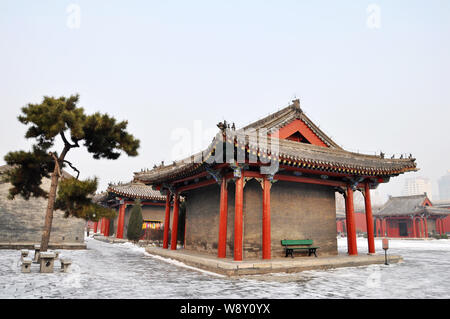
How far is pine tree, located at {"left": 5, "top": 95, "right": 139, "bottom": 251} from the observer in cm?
1069

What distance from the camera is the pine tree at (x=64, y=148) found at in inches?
421

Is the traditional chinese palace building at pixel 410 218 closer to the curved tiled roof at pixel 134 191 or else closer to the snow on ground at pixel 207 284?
the curved tiled roof at pixel 134 191

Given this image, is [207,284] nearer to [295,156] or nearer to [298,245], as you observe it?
[295,156]

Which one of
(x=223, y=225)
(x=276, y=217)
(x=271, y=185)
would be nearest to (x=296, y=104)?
(x=271, y=185)

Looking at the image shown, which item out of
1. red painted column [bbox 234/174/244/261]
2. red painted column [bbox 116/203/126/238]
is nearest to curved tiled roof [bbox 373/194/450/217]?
red painted column [bbox 116/203/126/238]

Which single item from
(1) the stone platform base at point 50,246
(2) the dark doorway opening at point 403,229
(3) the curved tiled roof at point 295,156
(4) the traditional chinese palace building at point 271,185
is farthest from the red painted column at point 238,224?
(2) the dark doorway opening at point 403,229

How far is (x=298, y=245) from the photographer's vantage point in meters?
13.6

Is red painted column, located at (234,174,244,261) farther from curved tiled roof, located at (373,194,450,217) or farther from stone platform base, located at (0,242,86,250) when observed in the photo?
curved tiled roof, located at (373,194,450,217)

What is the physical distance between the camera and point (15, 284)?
7.72 metres

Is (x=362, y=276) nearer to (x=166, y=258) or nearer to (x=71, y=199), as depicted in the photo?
(x=166, y=258)

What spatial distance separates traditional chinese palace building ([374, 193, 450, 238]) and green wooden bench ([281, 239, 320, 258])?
1465 inches

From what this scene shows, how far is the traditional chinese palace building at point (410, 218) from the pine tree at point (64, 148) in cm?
4507

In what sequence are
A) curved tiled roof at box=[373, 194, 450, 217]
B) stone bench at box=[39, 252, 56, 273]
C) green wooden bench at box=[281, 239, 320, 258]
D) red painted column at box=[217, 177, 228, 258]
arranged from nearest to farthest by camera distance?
stone bench at box=[39, 252, 56, 273]
red painted column at box=[217, 177, 228, 258]
green wooden bench at box=[281, 239, 320, 258]
curved tiled roof at box=[373, 194, 450, 217]
